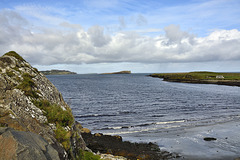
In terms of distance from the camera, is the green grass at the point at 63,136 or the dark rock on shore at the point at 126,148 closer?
the green grass at the point at 63,136

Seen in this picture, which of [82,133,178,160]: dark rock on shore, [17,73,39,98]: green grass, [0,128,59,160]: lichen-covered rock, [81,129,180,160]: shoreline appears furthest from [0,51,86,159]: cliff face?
[82,133,178,160]: dark rock on shore

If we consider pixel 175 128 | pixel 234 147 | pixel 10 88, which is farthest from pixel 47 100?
pixel 175 128

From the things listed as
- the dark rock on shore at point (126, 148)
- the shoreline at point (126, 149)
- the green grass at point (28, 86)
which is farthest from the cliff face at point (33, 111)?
the dark rock on shore at point (126, 148)

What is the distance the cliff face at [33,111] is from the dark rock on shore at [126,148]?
7.55 m

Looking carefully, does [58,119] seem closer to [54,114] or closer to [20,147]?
[54,114]

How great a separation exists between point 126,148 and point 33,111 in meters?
13.0

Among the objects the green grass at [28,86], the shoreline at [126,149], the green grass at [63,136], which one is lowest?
the shoreline at [126,149]

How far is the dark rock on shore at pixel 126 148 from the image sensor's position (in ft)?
60.7

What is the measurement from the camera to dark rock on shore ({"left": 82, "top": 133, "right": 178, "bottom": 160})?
60.7 ft

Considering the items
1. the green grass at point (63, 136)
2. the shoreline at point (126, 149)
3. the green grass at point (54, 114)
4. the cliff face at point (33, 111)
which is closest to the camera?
the cliff face at point (33, 111)

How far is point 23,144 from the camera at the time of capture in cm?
643

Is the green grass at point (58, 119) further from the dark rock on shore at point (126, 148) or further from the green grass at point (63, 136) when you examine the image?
the dark rock on shore at point (126, 148)

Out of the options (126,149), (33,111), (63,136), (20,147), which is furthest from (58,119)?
(126,149)

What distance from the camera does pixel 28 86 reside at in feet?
36.7
